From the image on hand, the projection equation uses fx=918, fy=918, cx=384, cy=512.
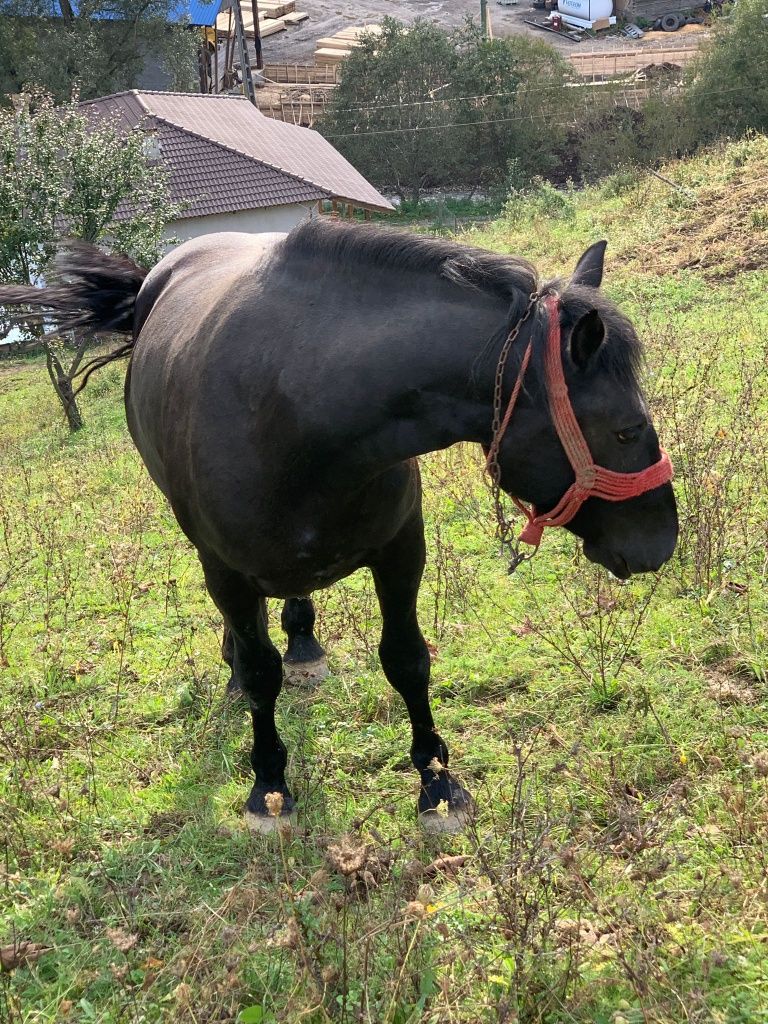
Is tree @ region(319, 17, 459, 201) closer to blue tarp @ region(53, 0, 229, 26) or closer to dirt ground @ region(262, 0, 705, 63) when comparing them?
blue tarp @ region(53, 0, 229, 26)

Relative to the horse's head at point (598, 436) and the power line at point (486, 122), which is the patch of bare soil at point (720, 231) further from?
the power line at point (486, 122)

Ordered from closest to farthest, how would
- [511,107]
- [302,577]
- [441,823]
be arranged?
[302,577], [441,823], [511,107]

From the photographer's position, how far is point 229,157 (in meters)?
28.9

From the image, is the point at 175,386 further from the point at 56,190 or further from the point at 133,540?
the point at 56,190

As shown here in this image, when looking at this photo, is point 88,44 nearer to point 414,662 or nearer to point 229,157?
point 229,157

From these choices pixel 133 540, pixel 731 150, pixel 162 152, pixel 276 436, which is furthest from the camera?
pixel 162 152

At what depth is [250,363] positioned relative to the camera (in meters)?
3.04

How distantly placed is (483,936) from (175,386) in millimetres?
2222

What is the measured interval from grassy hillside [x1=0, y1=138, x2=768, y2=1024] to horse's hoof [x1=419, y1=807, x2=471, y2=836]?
3.1 inches

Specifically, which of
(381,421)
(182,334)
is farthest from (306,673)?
(381,421)

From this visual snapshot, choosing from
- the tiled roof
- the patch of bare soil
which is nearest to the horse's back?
the patch of bare soil

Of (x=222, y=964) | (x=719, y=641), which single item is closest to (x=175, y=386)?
Result: (x=222, y=964)

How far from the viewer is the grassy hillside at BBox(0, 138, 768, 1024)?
251cm

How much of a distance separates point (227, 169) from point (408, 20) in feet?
127
